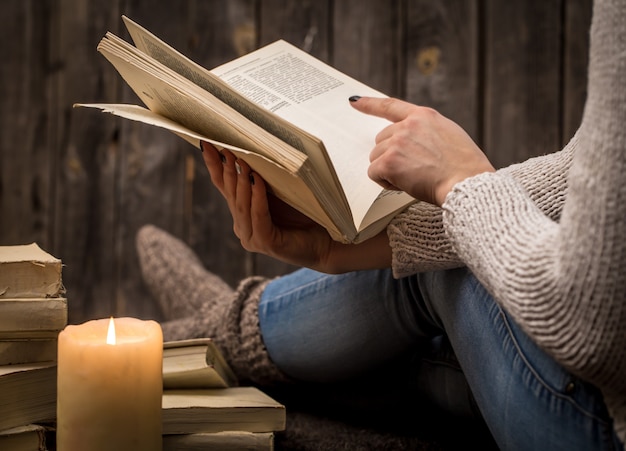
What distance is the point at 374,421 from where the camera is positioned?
2.88 feet

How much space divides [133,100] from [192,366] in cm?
84

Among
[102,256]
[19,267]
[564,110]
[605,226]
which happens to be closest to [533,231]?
[605,226]

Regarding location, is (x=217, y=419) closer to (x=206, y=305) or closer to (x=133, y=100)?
(x=206, y=305)

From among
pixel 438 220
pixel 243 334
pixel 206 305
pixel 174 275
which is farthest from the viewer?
pixel 174 275

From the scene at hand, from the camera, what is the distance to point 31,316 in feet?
1.93

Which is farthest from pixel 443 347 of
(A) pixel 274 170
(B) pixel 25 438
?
(B) pixel 25 438

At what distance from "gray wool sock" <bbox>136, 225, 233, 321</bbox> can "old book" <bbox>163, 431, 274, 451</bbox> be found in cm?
47

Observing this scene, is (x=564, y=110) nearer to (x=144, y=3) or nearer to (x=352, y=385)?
(x=352, y=385)

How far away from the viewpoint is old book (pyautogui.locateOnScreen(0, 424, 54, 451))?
22.7 inches

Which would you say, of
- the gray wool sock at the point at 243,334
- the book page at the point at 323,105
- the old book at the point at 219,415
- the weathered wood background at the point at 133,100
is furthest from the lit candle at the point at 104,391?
the weathered wood background at the point at 133,100

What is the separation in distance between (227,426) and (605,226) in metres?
0.42

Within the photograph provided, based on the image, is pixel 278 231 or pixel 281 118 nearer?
pixel 281 118

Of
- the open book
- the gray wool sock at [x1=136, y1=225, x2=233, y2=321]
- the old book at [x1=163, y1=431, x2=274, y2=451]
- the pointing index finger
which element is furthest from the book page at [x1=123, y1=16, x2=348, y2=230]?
the gray wool sock at [x1=136, y1=225, x2=233, y2=321]

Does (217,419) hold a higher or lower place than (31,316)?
lower
